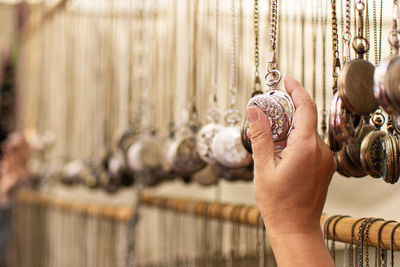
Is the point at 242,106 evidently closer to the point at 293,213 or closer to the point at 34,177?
the point at 293,213

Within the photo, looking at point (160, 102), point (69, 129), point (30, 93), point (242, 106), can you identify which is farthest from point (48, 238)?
point (242, 106)

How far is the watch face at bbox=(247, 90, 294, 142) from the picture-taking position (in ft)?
2.26

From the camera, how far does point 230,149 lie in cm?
86

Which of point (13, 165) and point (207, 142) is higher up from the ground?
point (207, 142)

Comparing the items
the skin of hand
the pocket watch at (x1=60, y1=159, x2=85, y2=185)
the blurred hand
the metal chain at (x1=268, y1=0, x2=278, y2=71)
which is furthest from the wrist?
the blurred hand

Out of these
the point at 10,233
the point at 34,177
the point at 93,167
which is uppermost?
the point at 93,167

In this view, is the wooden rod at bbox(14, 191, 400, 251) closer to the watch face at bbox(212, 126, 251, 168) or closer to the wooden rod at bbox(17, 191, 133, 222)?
the wooden rod at bbox(17, 191, 133, 222)

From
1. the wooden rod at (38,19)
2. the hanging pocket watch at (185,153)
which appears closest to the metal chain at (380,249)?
the hanging pocket watch at (185,153)

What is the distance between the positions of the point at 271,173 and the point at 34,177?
1.94m

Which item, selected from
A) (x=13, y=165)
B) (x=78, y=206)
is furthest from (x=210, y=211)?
(x=13, y=165)

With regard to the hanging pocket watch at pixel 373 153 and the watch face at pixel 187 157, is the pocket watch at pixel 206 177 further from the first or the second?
the hanging pocket watch at pixel 373 153

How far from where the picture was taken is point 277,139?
2.28 ft

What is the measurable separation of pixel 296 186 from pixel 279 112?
105 mm

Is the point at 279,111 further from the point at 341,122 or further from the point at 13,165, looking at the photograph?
the point at 13,165
